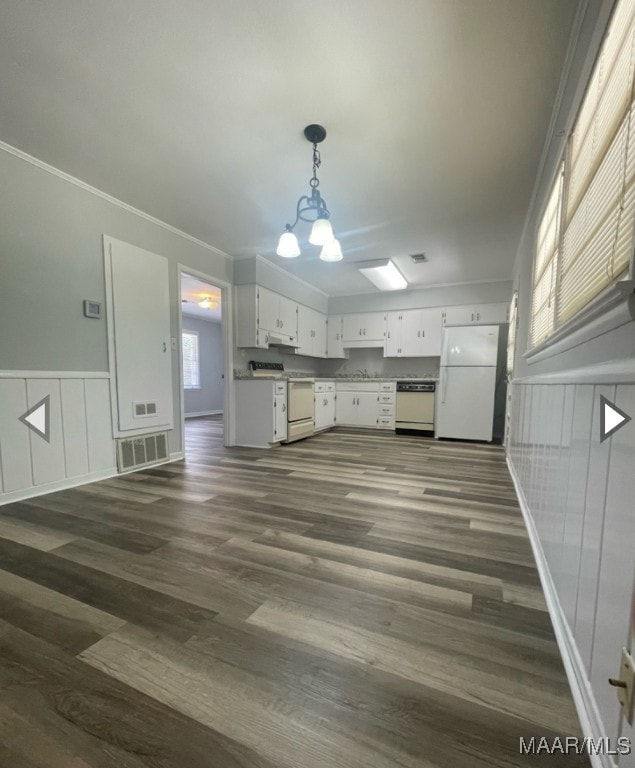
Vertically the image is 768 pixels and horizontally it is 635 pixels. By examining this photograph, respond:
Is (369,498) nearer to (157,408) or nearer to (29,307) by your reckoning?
(157,408)

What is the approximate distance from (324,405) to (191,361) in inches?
148

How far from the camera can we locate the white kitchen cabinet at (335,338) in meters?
6.10

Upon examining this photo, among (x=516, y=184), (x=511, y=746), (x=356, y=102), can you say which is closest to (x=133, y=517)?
(x=511, y=746)

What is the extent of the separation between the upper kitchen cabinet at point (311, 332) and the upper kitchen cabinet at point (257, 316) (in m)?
0.62

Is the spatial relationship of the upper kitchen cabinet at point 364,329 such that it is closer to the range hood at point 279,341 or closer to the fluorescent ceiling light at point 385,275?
the fluorescent ceiling light at point 385,275

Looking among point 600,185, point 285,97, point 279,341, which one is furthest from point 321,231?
point 279,341

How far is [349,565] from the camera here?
4.96 feet

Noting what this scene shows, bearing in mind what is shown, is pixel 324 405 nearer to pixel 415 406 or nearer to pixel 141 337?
pixel 415 406

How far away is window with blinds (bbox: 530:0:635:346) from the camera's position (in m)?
0.79

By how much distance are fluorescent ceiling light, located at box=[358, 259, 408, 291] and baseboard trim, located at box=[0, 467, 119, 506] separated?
3648 mm

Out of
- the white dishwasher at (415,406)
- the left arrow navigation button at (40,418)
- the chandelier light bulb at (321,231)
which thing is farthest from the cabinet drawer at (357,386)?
the left arrow navigation button at (40,418)

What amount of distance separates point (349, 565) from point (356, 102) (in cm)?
240

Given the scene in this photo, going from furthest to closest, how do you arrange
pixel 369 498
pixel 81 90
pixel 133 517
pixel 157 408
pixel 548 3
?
pixel 157 408 → pixel 369 498 → pixel 133 517 → pixel 81 90 → pixel 548 3

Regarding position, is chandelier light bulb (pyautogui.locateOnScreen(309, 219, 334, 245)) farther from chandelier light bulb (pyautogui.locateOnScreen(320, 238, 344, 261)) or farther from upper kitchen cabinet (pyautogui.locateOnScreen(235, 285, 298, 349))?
upper kitchen cabinet (pyautogui.locateOnScreen(235, 285, 298, 349))
